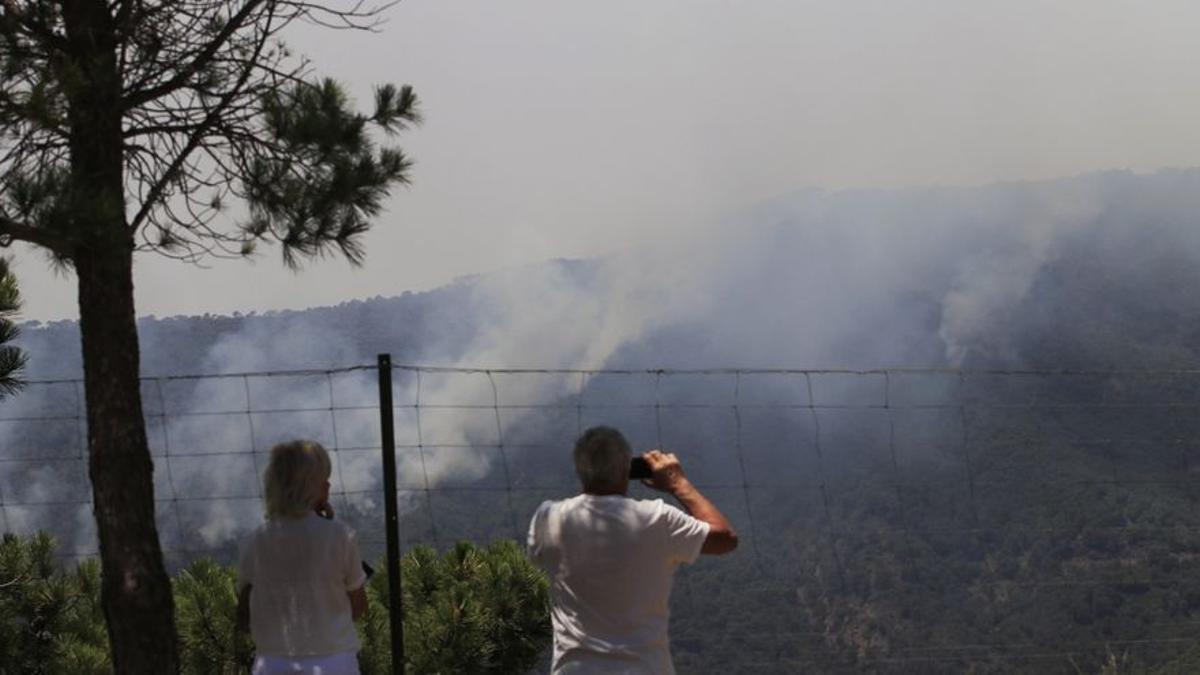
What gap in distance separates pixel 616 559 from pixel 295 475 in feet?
3.00

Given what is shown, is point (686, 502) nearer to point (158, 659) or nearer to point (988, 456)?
point (158, 659)

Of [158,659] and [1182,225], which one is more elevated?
[1182,225]

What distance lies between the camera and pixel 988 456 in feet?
118

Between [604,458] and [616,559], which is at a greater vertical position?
→ [604,458]

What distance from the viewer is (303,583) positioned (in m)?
4.52

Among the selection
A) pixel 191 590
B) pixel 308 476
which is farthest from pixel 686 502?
pixel 191 590

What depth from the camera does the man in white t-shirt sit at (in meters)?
4.32

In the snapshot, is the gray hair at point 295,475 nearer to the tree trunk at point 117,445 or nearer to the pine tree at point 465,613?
the tree trunk at point 117,445

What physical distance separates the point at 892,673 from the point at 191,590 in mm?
22554

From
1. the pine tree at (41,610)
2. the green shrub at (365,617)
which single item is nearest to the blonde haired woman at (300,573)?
the green shrub at (365,617)

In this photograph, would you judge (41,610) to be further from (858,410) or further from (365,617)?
(858,410)

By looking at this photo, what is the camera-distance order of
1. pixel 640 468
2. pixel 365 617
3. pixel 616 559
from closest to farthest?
pixel 616 559
pixel 640 468
pixel 365 617

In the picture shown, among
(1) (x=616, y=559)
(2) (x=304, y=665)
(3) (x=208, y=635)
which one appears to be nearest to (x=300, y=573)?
(2) (x=304, y=665)

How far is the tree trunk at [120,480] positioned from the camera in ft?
17.3
